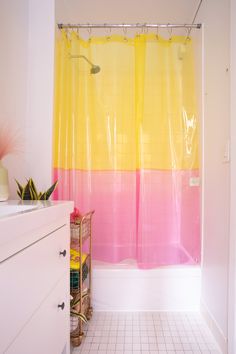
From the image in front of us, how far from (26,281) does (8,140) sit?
824 mm

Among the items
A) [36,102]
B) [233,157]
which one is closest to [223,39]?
[233,157]

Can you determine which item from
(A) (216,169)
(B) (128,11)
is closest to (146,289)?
(A) (216,169)

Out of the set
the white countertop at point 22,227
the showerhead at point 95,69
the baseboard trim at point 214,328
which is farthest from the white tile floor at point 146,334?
the showerhead at point 95,69

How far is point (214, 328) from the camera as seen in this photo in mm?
1265

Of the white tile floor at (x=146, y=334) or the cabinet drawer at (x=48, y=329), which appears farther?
the white tile floor at (x=146, y=334)

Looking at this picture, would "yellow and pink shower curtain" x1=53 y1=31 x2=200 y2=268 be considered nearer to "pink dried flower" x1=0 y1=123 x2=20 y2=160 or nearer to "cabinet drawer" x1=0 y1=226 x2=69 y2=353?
"pink dried flower" x1=0 y1=123 x2=20 y2=160

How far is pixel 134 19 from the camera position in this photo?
1.91m

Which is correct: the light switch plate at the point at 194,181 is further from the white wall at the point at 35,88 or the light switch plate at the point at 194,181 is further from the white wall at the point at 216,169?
the white wall at the point at 35,88

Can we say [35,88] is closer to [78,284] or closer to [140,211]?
[140,211]

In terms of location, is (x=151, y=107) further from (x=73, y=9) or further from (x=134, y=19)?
(x=73, y=9)

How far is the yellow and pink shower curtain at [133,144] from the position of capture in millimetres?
1574

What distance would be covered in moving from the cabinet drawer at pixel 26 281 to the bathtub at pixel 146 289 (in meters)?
0.78

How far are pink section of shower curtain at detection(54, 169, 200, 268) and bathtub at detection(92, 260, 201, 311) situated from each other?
0.31ft

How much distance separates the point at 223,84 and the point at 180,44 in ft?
1.98
